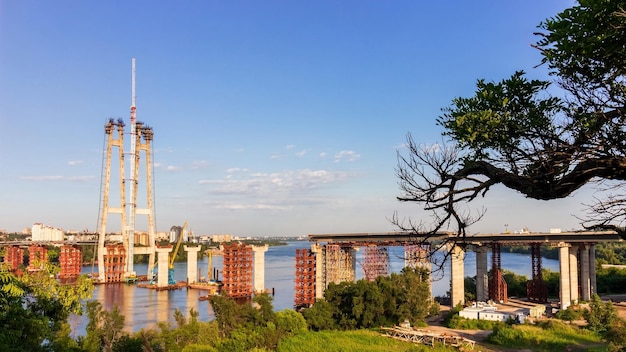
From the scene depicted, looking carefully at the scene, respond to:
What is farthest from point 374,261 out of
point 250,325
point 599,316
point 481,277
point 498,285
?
point 250,325

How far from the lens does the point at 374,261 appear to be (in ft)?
156

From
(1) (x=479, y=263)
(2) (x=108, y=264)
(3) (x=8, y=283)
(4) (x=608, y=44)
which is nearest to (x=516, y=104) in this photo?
(4) (x=608, y=44)

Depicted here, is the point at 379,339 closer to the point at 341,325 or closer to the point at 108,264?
the point at 341,325

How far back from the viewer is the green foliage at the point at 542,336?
23.1 meters

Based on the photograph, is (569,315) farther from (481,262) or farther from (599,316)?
(481,262)

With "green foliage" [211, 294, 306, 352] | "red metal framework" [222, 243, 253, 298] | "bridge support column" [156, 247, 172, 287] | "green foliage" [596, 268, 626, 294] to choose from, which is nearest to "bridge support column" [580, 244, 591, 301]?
"green foliage" [596, 268, 626, 294]

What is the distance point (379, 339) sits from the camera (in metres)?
24.6

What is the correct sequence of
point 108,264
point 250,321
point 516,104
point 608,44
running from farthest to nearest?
point 108,264 < point 250,321 < point 516,104 < point 608,44

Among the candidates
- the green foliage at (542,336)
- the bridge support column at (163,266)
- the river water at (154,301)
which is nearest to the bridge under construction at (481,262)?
the river water at (154,301)

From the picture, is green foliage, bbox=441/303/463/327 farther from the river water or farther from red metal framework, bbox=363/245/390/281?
red metal framework, bbox=363/245/390/281

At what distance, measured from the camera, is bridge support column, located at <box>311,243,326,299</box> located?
134ft

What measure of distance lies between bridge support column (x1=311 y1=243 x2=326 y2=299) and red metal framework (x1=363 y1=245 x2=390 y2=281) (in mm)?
6950

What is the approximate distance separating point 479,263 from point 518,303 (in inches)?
163

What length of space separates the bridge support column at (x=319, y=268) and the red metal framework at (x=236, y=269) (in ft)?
47.1
